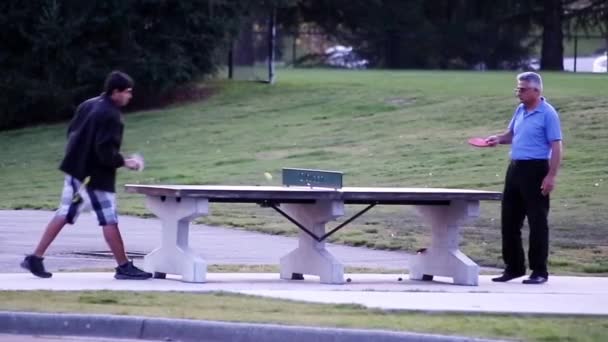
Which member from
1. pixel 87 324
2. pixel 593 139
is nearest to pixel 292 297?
pixel 87 324

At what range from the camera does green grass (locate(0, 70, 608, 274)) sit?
59.6 ft

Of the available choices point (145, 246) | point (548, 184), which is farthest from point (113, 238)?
point (145, 246)

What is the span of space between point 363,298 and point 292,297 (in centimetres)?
58

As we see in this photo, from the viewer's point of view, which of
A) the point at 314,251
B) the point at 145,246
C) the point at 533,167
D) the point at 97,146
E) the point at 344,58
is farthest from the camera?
the point at 344,58

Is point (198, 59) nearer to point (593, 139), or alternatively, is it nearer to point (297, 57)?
point (593, 139)

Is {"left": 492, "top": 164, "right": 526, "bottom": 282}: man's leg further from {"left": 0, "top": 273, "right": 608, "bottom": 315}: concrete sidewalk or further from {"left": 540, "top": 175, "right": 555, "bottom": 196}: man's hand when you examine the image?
{"left": 540, "top": 175, "right": 555, "bottom": 196}: man's hand

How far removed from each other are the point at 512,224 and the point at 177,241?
3066 mm

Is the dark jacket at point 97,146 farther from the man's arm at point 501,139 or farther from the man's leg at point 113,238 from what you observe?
the man's arm at point 501,139

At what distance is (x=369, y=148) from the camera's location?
1102 inches

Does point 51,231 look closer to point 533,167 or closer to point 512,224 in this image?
point 512,224

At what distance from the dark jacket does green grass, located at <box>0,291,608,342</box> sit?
51.7 inches

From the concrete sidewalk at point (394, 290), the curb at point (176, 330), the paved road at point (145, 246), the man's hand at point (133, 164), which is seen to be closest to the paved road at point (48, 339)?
the curb at point (176, 330)

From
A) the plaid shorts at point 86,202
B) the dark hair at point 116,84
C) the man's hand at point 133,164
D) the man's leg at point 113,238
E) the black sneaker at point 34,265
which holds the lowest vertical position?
the black sneaker at point 34,265

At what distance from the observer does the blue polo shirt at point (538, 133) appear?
39.8ft
